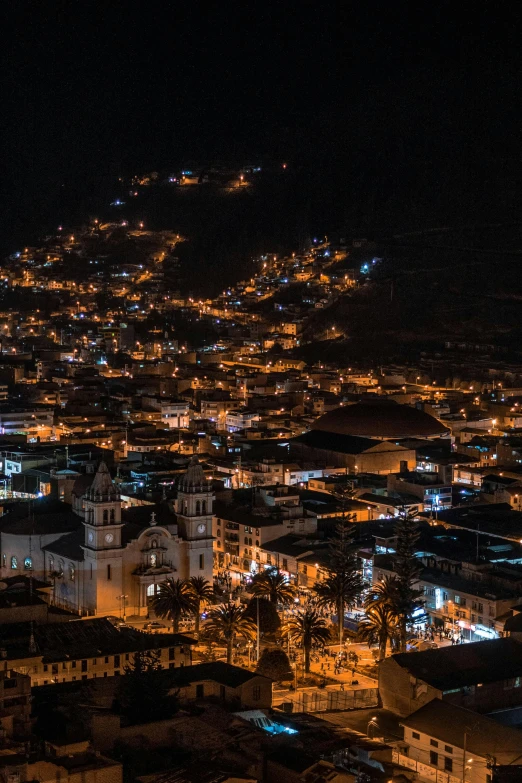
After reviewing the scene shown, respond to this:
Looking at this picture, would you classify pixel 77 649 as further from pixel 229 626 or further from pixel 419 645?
pixel 419 645

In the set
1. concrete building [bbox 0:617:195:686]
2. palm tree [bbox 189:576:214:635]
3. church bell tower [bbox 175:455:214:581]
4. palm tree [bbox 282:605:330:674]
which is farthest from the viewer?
church bell tower [bbox 175:455:214:581]

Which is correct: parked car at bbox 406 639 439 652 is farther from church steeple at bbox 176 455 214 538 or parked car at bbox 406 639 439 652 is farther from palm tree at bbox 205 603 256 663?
church steeple at bbox 176 455 214 538

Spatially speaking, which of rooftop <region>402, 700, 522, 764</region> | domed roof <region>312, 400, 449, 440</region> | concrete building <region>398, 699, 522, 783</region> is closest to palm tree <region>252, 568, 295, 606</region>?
rooftop <region>402, 700, 522, 764</region>

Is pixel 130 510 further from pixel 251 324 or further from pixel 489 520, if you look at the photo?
pixel 251 324

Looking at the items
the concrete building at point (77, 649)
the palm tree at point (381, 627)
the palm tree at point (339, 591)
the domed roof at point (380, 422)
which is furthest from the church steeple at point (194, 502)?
the domed roof at point (380, 422)

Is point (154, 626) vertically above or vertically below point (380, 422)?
below

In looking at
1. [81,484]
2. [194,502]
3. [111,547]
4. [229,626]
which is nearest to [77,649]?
[229,626]
